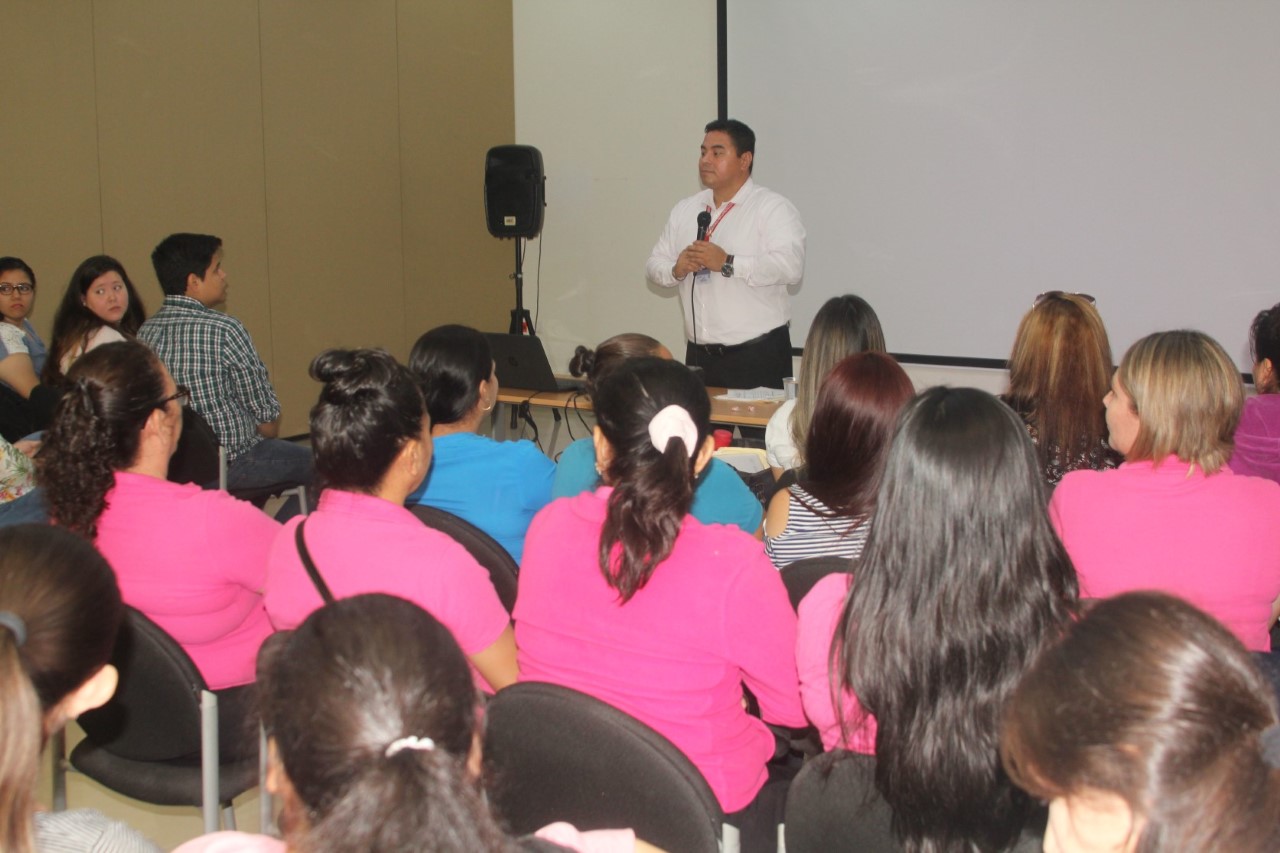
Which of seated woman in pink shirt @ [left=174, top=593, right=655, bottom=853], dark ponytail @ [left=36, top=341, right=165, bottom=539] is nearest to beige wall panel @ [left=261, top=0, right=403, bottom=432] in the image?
dark ponytail @ [left=36, top=341, right=165, bottom=539]

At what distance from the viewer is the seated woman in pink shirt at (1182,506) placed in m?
1.85

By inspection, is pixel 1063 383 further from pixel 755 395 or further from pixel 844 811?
pixel 844 811

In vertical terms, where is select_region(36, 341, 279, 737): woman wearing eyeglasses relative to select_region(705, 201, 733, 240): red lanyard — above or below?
below

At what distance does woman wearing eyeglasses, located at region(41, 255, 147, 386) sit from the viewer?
4000 millimetres

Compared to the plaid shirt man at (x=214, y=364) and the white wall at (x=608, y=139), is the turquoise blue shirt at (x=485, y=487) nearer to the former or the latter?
the plaid shirt man at (x=214, y=364)

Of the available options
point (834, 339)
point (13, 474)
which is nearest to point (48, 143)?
point (13, 474)

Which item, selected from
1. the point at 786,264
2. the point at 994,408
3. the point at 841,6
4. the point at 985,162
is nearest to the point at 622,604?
the point at 994,408

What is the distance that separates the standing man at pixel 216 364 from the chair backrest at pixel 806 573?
99.4 inches

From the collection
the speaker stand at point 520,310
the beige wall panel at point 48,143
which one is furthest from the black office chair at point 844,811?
the beige wall panel at point 48,143

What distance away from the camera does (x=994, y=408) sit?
1357 mm

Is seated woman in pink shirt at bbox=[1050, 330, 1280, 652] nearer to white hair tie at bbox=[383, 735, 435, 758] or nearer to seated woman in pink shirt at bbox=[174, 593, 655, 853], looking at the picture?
seated woman in pink shirt at bbox=[174, 593, 655, 853]

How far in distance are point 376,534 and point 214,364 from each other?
2412mm

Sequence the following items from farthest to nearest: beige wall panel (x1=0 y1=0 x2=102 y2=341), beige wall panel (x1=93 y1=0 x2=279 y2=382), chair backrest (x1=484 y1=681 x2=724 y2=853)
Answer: beige wall panel (x1=93 y1=0 x2=279 y2=382) < beige wall panel (x1=0 y1=0 x2=102 y2=341) < chair backrest (x1=484 y1=681 x2=724 y2=853)

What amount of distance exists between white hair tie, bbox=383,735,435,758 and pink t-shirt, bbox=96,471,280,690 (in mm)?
1241
